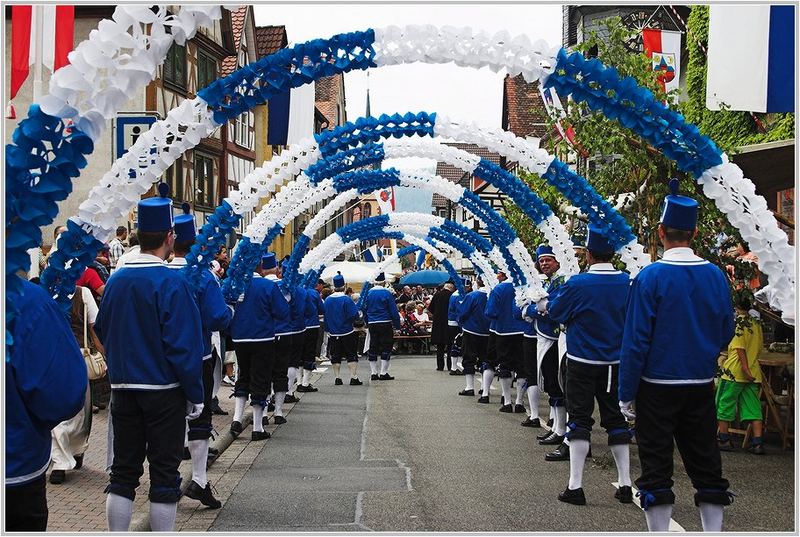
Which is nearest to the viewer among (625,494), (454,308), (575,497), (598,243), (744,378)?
(575,497)

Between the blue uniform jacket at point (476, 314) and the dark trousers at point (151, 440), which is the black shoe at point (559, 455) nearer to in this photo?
the dark trousers at point (151, 440)

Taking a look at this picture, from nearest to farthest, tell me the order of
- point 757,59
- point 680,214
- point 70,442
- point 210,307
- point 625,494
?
point 680,214 → point 625,494 → point 210,307 → point 70,442 → point 757,59

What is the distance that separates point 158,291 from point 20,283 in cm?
154

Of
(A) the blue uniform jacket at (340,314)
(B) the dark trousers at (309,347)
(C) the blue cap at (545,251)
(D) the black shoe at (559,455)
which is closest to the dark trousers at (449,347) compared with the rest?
(A) the blue uniform jacket at (340,314)

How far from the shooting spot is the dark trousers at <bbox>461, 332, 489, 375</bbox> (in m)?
17.3

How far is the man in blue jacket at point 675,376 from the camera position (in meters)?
5.76

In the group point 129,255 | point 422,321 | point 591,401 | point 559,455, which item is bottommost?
point 422,321

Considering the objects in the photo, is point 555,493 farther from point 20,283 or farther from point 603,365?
point 20,283

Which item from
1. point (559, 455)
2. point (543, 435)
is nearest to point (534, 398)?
point (543, 435)

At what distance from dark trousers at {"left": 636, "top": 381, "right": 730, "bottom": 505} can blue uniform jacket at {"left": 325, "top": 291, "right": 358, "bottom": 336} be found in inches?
513

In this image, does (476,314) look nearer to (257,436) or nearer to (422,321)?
(257,436)

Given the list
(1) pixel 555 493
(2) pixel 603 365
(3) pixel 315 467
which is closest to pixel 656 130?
(2) pixel 603 365

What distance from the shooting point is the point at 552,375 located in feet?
36.3

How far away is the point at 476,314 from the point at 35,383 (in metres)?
14.0
